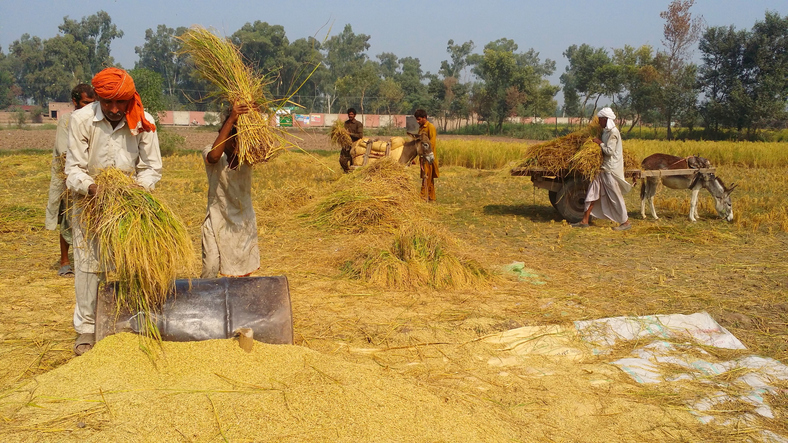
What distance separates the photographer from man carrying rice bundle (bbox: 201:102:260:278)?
12.8 ft

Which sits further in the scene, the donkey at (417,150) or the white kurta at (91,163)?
the donkey at (417,150)

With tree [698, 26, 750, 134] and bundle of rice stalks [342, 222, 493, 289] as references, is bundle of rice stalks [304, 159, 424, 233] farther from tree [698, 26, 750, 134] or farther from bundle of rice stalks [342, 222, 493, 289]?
tree [698, 26, 750, 134]

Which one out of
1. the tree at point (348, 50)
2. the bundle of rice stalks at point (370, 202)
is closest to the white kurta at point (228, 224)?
the bundle of rice stalks at point (370, 202)

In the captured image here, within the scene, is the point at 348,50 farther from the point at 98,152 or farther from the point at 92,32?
the point at 98,152

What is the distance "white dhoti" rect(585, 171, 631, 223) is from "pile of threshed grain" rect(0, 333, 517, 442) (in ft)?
19.5

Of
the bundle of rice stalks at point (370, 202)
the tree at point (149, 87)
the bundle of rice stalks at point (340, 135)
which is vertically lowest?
the bundle of rice stalks at point (370, 202)

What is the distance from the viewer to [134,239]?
324cm

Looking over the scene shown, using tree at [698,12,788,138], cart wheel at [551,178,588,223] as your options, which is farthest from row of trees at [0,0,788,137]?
cart wheel at [551,178,588,223]

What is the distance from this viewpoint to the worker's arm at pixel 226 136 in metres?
3.66

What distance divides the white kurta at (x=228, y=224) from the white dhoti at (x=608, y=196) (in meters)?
5.84

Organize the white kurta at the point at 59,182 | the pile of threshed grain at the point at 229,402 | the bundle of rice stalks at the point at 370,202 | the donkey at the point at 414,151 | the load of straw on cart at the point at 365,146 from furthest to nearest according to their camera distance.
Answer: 1. the load of straw on cart at the point at 365,146
2. the donkey at the point at 414,151
3. the bundle of rice stalks at the point at 370,202
4. the white kurta at the point at 59,182
5. the pile of threshed grain at the point at 229,402

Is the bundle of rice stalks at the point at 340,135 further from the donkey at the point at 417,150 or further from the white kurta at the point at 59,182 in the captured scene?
the white kurta at the point at 59,182

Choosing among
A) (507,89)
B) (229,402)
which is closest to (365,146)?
(229,402)

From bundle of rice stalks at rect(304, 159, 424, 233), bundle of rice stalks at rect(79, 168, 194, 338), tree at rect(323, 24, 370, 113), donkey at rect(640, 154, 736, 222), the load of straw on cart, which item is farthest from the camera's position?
tree at rect(323, 24, 370, 113)
